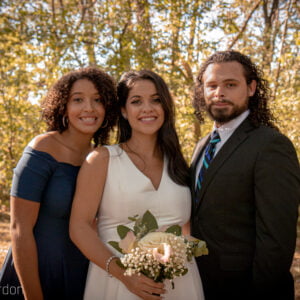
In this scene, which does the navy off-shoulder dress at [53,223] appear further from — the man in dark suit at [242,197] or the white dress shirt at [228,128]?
the white dress shirt at [228,128]

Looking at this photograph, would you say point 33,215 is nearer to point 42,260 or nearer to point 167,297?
point 42,260

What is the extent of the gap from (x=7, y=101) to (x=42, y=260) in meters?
6.26

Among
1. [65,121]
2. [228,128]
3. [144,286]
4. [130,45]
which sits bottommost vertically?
[144,286]

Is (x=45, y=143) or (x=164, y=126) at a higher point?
(x=164, y=126)

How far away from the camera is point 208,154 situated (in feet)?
9.36

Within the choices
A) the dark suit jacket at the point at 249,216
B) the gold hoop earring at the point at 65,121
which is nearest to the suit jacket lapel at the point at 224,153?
the dark suit jacket at the point at 249,216

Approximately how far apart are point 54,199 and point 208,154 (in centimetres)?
126

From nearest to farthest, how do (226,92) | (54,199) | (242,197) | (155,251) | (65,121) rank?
1. (155,251)
2. (242,197)
3. (54,199)
4. (226,92)
5. (65,121)

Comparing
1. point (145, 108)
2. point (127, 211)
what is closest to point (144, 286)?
point (127, 211)

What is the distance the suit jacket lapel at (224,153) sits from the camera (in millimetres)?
2582

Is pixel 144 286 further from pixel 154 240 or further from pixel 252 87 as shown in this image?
pixel 252 87

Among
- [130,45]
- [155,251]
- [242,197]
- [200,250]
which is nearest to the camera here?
[155,251]

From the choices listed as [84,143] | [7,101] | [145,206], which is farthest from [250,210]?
[7,101]

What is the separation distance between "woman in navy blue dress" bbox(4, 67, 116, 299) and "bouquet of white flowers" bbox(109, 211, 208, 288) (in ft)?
2.68
